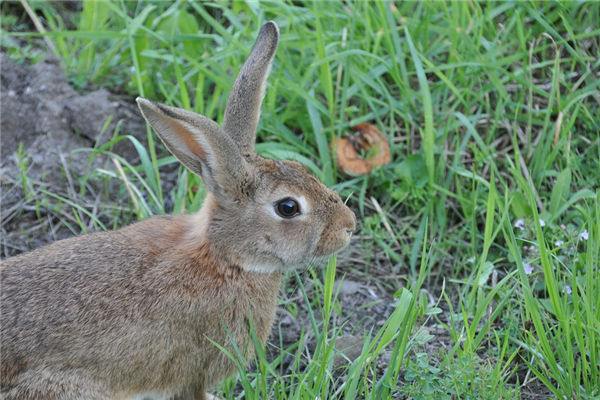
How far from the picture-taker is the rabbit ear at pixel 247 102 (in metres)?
3.96

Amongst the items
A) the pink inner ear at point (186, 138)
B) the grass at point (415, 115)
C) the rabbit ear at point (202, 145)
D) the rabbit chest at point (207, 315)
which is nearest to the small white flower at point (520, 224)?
the grass at point (415, 115)

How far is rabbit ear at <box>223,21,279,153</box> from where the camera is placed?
3.96 meters

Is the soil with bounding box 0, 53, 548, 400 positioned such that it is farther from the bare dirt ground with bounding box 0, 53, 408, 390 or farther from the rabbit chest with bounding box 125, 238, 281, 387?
the rabbit chest with bounding box 125, 238, 281, 387

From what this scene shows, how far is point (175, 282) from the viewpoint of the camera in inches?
146

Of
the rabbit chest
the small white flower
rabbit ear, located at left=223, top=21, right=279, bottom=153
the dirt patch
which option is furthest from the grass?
rabbit ear, located at left=223, top=21, right=279, bottom=153

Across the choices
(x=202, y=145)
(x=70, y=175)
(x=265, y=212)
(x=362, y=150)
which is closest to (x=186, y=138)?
(x=202, y=145)

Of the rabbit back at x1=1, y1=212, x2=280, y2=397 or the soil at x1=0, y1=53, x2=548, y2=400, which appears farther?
the soil at x1=0, y1=53, x2=548, y2=400

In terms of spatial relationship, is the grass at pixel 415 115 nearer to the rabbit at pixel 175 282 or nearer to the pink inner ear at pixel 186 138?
the rabbit at pixel 175 282

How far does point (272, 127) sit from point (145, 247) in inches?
58.2

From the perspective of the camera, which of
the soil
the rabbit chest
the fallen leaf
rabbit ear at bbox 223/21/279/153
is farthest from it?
the fallen leaf

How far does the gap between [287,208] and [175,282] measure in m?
0.57

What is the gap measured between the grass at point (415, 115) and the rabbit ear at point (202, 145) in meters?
0.83

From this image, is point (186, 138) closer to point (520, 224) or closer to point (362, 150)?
point (362, 150)

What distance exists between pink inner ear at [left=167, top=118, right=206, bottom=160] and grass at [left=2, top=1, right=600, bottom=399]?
35.4 inches
